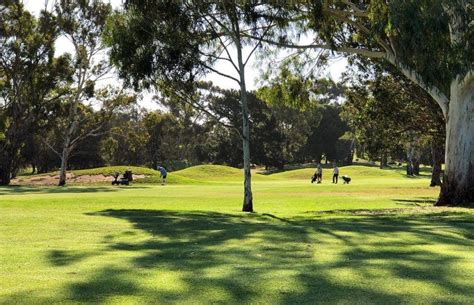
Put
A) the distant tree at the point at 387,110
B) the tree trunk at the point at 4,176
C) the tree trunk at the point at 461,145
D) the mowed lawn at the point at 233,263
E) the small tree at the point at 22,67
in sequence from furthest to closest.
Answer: the tree trunk at the point at 4,176
the small tree at the point at 22,67
the distant tree at the point at 387,110
the tree trunk at the point at 461,145
the mowed lawn at the point at 233,263

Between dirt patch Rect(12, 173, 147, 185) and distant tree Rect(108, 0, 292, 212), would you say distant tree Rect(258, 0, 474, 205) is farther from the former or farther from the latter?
dirt patch Rect(12, 173, 147, 185)

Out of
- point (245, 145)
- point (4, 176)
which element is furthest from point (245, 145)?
point (4, 176)

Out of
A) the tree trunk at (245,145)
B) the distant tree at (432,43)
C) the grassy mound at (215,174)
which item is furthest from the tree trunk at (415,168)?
the tree trunk at (245,145)

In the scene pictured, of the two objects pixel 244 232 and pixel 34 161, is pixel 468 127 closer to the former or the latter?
pixel 244 232

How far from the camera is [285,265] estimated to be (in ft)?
24.8

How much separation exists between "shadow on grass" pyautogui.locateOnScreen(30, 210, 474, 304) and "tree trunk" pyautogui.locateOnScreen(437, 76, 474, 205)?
1043 cm

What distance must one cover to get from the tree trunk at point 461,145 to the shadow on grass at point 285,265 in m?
10.4

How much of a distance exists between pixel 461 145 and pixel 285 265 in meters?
17.4

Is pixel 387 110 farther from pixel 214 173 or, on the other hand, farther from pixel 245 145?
pixel 214 173

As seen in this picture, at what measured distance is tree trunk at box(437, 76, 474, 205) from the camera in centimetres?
2220

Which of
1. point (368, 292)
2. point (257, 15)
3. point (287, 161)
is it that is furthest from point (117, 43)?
point (287, 161)

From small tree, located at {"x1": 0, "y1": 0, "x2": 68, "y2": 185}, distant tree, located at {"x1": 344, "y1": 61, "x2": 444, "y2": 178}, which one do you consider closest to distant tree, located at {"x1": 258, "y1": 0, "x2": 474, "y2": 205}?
distant tree, located at {"x1": 344, "y1": 61, "x2": 444, "y2": 178}

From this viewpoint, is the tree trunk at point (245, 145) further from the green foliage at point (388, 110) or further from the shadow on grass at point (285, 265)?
the green foliage at point (388, 110)

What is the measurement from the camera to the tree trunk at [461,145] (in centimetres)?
2220
